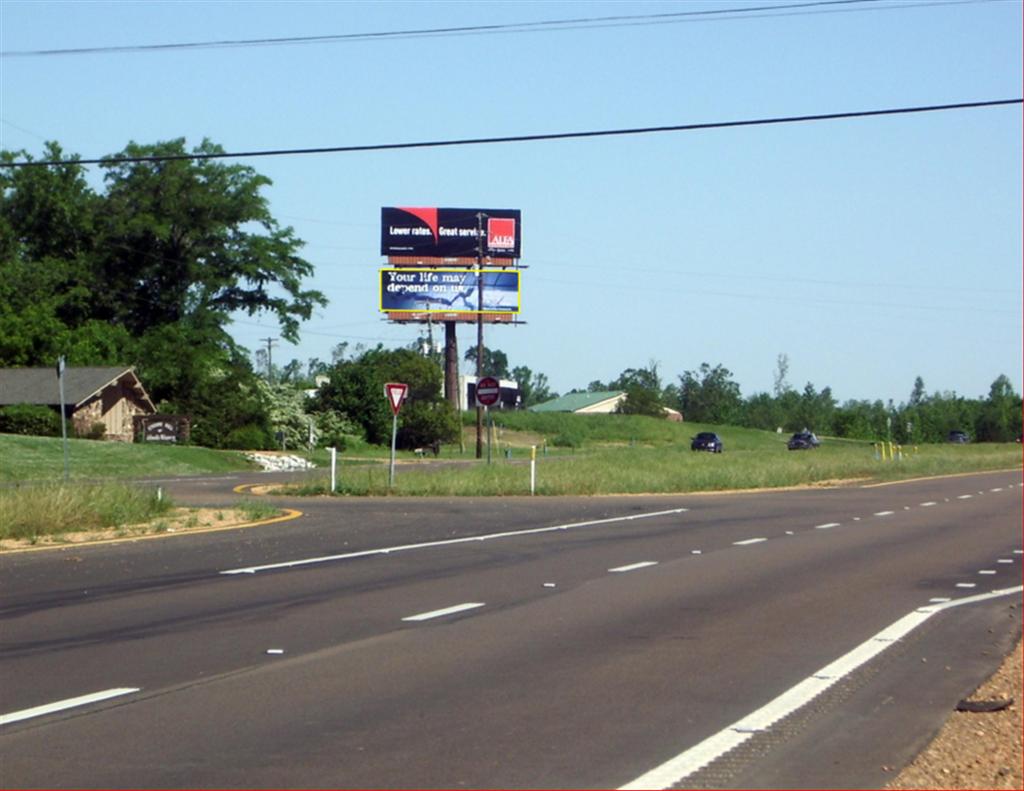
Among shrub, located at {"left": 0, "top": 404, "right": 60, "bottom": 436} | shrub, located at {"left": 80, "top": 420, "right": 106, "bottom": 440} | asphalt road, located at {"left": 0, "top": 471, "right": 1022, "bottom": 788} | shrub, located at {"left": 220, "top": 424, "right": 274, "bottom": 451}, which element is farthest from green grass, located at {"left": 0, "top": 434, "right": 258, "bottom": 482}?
asphalt road, located at {"left": 0, "top": 471, "right": 1022, "bottom": 788}

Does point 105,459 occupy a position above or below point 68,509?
above

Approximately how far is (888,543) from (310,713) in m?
14.2

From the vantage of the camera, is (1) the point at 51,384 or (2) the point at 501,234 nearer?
(1) the point at 51,384

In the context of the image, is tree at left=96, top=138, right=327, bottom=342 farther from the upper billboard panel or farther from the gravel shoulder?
the gravel shoulder

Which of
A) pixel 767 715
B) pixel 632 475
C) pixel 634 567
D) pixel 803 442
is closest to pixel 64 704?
pixel 767 715

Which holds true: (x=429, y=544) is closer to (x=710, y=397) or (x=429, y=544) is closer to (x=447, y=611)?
(x=447, y=611)

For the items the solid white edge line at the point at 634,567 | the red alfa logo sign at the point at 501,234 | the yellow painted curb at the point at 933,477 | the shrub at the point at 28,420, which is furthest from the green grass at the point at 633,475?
the red alfa logo sign at the point at 501,234

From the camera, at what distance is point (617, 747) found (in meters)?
7.39

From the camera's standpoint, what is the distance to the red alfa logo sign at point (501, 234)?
85.3 meters

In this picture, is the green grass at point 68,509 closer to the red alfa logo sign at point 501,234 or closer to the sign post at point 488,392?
the sign post at point 488,392

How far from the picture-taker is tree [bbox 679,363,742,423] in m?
164

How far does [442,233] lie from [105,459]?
37.8 metres

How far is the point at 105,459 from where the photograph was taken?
53156 mm

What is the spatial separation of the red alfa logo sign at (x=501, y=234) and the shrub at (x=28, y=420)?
33312mm
